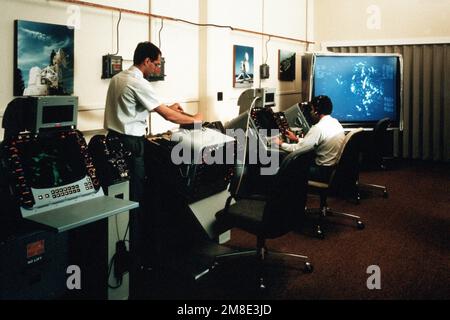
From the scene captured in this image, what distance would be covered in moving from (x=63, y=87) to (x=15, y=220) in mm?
1261

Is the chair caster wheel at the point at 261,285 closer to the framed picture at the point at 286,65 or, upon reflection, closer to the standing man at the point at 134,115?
the standing man at the point at 134,115

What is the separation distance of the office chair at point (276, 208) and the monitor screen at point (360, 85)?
3.60 meters

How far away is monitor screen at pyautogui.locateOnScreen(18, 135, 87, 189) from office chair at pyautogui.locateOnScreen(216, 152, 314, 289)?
103 cm

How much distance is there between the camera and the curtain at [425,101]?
6867 millimetres

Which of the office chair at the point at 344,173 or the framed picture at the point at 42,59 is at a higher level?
the framed picture at the point at 42,59

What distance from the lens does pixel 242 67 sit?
552 centimetres

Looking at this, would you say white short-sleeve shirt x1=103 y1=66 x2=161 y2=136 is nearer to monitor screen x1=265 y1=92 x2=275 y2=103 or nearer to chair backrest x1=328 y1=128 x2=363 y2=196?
chair backrest x1=328 y1=128 x2=363 y2=196

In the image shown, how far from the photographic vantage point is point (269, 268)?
3307 mm

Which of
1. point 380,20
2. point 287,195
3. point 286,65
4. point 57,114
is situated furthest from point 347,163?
point 380,20

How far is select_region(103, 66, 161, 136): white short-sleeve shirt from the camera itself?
10.3ft

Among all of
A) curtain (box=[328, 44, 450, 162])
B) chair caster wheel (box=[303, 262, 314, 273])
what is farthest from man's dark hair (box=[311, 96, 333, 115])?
curtain (box=[328, 44, 450, 162])

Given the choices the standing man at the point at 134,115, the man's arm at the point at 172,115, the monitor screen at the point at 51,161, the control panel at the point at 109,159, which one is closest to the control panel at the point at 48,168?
the monitor screen at the point at 51,161

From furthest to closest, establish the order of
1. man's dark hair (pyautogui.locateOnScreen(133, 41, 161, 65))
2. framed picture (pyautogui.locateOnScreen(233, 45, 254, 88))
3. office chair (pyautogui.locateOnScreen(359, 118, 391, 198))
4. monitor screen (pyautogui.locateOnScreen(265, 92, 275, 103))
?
framed picture (pyautogui.locateOnScreen(233, 45, 254, 88)), office chair (pyautogui.locateOnScreen(359, 118, 391, 198)), monitor screen (pyautogui.locateOnScreen(265, 92, 275, 103)), man's dark hair (pyautogui.locateOnScreen(133, 41, 161, 65))

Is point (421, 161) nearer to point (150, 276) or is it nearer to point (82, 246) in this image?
point (150, 276)
